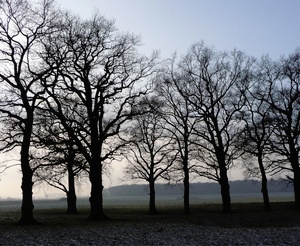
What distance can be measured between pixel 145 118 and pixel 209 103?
7287 mm

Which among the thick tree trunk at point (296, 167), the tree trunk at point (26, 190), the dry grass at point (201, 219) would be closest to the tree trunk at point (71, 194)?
the dry grass at point (201, 219)

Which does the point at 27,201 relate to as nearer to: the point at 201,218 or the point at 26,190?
the point at 26,190

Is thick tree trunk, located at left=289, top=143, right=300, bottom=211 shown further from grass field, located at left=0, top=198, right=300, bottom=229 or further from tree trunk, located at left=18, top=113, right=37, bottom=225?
tree trunk, located at left=18, top=113, right=37, bottom=225

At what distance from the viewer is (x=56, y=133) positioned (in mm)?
31047

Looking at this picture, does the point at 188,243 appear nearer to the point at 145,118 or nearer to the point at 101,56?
the point at 101,56

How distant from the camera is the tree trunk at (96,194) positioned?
3008 centimetres

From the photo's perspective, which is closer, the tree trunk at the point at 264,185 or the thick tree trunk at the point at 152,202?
the tree trunk at the point at 264,185

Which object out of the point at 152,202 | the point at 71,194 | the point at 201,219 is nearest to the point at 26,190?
the point at 201,219

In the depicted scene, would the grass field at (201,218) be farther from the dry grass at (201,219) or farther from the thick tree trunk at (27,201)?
the thick tree trunk at (27,201)

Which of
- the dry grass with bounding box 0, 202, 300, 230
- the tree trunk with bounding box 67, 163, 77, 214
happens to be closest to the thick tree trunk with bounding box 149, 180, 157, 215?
the dry grass with bounding box 0, 202, 300, 230

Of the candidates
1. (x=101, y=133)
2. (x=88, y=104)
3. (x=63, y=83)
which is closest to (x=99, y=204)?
(x=101, y=133)

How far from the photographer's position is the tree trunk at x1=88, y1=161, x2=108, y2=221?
3008cm

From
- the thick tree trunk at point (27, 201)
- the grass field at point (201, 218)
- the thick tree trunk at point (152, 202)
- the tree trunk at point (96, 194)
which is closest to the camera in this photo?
the thick tree trunk at point (27, 201)

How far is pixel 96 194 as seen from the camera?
3042 cm
